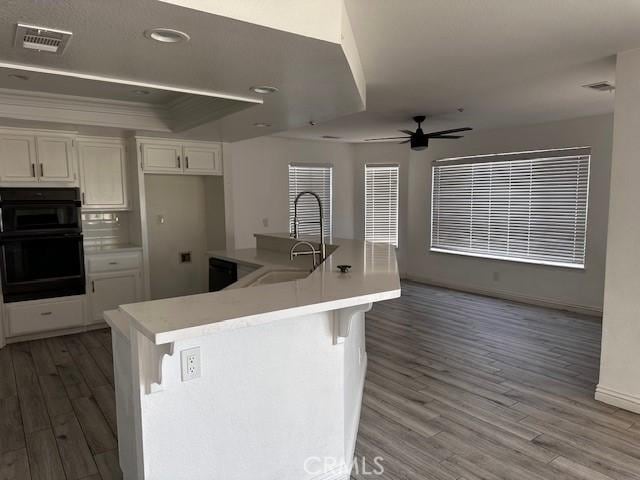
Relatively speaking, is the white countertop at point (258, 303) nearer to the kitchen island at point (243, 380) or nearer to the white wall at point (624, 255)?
the kitchen island at point (243, 380)

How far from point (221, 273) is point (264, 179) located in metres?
2.47

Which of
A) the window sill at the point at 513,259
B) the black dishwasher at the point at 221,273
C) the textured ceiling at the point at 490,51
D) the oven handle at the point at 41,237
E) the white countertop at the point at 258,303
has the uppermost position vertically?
the textured ceiling at the point at 490,51

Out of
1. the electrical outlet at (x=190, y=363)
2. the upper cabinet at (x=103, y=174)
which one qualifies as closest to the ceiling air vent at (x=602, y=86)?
the electrical outlet at (x=190, y=363)

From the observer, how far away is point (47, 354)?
4.12 m

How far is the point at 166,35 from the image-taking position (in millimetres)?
2051

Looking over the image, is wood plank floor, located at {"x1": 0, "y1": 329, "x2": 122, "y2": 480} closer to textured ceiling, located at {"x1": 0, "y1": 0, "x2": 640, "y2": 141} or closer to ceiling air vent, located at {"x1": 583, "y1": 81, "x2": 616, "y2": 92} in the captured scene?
textured ceiling, located at {"x1": 0, "y1": 0, "x2": 640, "y2": 141}

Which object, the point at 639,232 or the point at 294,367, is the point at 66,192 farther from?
the point at 639,232

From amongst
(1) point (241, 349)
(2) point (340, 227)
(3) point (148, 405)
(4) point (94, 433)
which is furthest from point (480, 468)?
(2) point (340, 227)

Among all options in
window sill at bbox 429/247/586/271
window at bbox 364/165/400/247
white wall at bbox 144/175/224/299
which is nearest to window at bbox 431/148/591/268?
window sill at bbox 429/247/586/271

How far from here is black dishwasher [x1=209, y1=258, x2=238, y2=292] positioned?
4.41 meters

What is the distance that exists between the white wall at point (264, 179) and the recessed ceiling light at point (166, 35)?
3680mm

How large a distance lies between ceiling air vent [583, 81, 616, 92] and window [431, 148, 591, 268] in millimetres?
1606
